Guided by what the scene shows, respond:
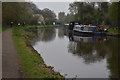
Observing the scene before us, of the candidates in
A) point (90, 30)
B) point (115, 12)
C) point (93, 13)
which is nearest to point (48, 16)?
point (93, 13)

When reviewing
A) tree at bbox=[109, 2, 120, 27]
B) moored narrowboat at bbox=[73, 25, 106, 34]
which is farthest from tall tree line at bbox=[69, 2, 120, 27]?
tree at bbox=[109, 2, 120, 27]

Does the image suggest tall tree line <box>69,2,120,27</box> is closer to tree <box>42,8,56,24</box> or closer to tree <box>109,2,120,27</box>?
tree <box>109,2,120,27</box>

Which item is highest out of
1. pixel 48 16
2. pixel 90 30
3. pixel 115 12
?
pixel 48 16

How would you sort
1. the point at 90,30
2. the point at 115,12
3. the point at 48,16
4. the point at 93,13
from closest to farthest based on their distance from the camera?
the point at 115,12 → the point at 90,30 → the point at 93,13 → the point at 48,16

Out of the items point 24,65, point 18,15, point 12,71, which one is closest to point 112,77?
point 24,65

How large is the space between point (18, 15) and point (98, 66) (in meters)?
41.4

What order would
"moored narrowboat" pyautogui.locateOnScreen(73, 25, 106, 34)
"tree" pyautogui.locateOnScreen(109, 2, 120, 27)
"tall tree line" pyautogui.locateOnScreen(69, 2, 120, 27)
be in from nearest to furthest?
1. "tree" pyautogui.locateOnScreen(109, 2, 120, 27)
2. "moored narrowboat" pyautogui.locateOnScreen(73, 25, 106, 34)
3. "tall tree line" pyautogui.locateOnScreen(69, 2, 120, 27)

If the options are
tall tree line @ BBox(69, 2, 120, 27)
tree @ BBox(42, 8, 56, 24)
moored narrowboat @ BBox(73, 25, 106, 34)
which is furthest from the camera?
tree @ BBox(42, 8, 56, 24)

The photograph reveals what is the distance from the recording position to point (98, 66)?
17188 mm

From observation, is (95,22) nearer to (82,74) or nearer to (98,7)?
(98,7)

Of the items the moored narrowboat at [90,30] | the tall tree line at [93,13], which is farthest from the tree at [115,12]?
the tall tree line at [93,13]

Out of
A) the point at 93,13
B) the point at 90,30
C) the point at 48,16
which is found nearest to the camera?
the point at 90,30

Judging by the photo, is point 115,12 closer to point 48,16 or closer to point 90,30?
point 90,30

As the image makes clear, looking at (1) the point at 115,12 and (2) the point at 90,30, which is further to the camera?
(2) the point at 90,30
